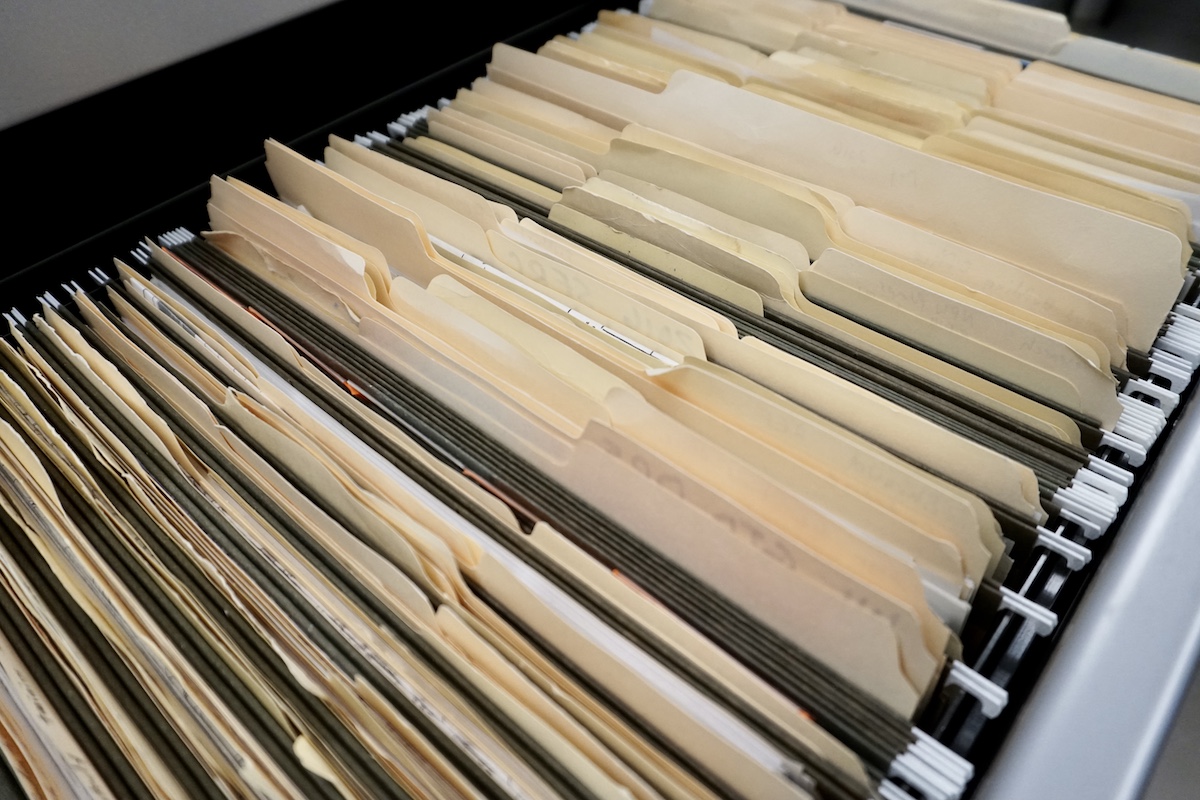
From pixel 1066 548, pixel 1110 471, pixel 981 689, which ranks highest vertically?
pixel 1110 471

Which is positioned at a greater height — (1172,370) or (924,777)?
(1172,370)

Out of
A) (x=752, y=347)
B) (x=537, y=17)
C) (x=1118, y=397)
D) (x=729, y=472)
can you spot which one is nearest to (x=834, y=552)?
(x=729, y=472)

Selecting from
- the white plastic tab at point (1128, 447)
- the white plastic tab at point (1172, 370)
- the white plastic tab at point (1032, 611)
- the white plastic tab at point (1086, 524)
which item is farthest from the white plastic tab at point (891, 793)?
the white plastic tab at point (1172, 370)

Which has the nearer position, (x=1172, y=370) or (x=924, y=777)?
(x=924, y=777)

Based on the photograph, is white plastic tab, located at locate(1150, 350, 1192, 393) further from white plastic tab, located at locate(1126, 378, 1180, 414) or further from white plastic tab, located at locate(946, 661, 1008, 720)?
white plastic tab, located at locate(946, 661, 1008, 720)

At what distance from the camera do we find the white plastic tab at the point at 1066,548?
0.73 m

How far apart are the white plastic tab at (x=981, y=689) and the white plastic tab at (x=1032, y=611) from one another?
80mm

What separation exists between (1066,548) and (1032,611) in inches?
3.1

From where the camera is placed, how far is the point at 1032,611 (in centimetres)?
70

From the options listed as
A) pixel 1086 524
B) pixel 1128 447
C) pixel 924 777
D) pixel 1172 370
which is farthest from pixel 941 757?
pixel 1172 370

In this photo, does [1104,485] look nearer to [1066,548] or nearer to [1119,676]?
[1066,548]

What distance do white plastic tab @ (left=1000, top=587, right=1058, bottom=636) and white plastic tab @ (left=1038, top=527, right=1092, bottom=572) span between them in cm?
6

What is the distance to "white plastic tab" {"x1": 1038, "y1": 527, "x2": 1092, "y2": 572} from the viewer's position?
73 centimetres

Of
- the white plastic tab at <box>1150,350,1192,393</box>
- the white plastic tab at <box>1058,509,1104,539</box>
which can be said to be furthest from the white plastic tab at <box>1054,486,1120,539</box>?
the white plastic tab at <box>1150,350,1192,393</box>
